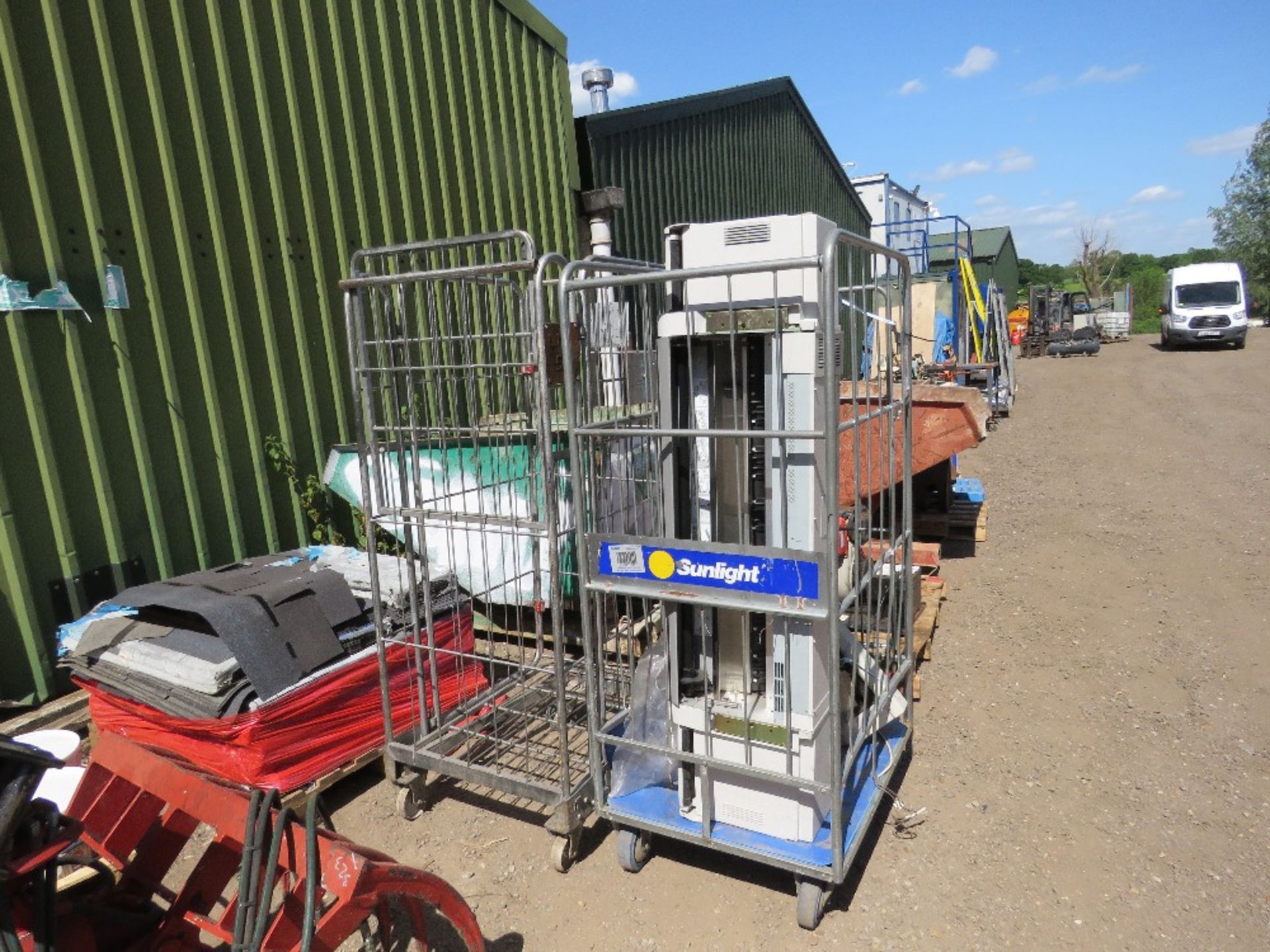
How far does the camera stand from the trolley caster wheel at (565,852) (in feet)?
10.7

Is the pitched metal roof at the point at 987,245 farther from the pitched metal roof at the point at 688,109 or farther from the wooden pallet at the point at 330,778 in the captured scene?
the wooden pallet at the point at 330,778

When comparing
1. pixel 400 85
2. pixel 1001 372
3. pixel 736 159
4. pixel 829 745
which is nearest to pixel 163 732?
pixel 829 745

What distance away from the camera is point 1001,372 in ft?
51.6

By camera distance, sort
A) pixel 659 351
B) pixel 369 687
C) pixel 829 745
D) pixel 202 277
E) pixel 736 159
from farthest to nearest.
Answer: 1. pixel 736 159
2. pixel 202 277
3. pixel 369 687
4. pixel 659 351
5. pixel 829 745

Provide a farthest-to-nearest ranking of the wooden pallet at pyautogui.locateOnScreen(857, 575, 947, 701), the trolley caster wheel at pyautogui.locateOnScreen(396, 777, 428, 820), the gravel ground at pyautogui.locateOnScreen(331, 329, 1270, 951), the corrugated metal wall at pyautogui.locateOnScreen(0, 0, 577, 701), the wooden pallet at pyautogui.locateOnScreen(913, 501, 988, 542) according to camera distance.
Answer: the wooden pallet at pyautogui.locateOnScreen(913, 501, 988, 542)
the wooden pallet at pyautogui.locateOnScreen(857, 575, 947, 701)
the corrugated metal wall at pyautogui.locateOnScreen(0, 0, 577, 701)
the trolley caster wheel at pyautogui.locateOnScreen(396, 777, 428, 820)
the gravel ground at pyautogui.locateOnScreen(331, 329, 1270, 951)

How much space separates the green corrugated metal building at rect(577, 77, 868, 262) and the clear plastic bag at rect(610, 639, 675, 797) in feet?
20.3

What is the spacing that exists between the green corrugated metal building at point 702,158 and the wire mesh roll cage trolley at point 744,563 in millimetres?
5962

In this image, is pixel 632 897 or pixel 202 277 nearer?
pixel 632 897

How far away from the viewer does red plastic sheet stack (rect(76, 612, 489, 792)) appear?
11.0ft

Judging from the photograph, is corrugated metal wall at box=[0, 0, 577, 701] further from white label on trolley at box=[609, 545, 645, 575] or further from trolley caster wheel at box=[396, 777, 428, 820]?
white label on trolley at box=[609, 545, 645, 575]

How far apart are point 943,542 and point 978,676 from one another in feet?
9.73

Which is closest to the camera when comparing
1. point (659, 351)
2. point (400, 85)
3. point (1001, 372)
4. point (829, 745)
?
point (829, 745)

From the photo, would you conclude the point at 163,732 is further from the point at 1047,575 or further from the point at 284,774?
the point at 1047,575

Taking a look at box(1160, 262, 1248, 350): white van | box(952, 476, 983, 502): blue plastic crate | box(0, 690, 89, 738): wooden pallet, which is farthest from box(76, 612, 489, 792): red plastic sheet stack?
box(1160, 262, 1248, 350): white van
